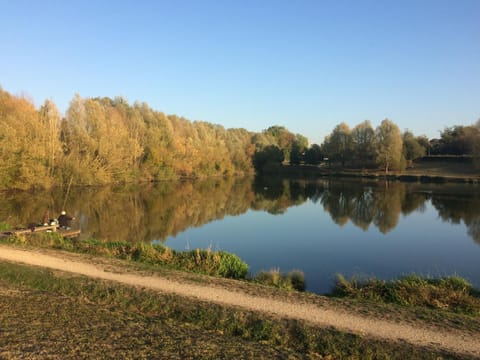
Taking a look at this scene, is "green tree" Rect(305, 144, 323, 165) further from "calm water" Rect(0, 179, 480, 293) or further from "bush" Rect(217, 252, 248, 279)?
"bush" Rect(217, 252, 248, 279)

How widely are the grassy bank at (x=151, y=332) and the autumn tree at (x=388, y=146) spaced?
229ft

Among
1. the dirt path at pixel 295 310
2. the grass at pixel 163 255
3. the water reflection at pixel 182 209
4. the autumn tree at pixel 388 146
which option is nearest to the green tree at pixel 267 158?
the autumn tree at pixel 388 146

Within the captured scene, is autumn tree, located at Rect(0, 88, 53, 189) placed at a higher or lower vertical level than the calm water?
higher

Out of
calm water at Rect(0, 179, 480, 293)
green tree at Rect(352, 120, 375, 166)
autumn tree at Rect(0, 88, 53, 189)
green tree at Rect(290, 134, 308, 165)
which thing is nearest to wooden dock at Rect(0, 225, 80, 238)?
calm water at Rect(0, 179, 480, 293)

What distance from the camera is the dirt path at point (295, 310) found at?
6.47m

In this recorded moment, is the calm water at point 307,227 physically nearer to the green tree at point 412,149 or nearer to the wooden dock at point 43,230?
the wooden dock at point 43,230

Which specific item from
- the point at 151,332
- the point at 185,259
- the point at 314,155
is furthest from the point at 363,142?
the point at 151,332

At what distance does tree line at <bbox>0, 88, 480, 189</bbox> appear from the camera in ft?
131

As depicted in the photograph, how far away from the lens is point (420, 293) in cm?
934

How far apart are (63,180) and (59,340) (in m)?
44.4

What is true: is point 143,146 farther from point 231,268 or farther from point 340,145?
point 231,268

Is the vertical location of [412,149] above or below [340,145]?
below

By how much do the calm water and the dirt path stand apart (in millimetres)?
4266

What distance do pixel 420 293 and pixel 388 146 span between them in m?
66.5
